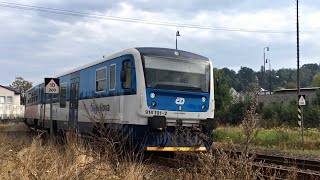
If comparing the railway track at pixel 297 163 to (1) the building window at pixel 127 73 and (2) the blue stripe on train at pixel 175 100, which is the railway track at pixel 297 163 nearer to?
(2) the blue stripe on train at pixel 175 100

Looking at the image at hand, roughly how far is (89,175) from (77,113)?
923 centimetres

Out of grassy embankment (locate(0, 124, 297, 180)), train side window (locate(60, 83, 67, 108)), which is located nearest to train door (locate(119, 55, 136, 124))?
grassy embankment (locate(0, 124, 297, 180))

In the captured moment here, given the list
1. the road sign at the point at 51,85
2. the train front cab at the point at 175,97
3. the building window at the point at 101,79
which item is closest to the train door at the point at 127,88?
the train front cab at the point at 175,97

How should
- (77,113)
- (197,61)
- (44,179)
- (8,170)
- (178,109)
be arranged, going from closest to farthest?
(44,179), (8,170), (178,109), (197,61), (77,113)

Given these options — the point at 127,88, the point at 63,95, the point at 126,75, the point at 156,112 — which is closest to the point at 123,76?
the point at 126,75

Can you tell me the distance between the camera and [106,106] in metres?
12.5

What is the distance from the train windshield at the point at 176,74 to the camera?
11.0 m

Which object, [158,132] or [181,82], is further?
[181,82]

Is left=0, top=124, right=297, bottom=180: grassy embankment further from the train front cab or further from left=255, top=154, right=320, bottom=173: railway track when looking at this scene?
left=255, top=154, right=320, bottom=173: railway track

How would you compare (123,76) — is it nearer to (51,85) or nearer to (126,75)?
(126,75)

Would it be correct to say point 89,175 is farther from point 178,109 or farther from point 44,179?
point 178,109

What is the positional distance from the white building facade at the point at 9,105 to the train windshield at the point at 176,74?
211 feet

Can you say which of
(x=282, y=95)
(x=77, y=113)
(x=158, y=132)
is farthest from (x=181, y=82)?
(x=282, y=95)

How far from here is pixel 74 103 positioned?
15922 millimetres
